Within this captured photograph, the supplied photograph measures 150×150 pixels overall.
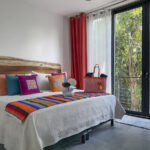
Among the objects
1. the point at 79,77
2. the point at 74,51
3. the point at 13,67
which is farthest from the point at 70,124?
the point at 74,51

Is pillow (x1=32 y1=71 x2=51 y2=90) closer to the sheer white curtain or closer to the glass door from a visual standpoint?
the sheer white curtain

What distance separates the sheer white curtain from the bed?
54.4 inches

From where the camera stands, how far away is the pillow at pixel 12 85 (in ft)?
7.97

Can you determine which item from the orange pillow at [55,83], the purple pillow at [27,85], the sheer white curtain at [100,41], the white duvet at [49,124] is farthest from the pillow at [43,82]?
the sheer white curtain at [100,41]

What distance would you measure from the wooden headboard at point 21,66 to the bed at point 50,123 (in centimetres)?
107

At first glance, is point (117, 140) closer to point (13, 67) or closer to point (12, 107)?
point (12, 107)

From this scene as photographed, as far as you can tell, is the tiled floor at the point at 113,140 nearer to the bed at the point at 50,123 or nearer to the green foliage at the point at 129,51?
the bed at the point at 50,123

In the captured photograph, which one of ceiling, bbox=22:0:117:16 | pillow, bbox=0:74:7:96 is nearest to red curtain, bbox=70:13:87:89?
ceiling, bbox=22:0:117:16

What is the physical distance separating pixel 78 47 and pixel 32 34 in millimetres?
1201

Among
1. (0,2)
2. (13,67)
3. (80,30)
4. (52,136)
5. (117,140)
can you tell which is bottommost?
(117,140)

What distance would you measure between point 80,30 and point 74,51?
555 millimetres

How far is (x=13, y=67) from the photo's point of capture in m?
2.97

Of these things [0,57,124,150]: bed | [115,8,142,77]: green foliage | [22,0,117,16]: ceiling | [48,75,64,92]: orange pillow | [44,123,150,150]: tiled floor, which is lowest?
[44,123,150,150]: tiled floor

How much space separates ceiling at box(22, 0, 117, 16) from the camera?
3.15 meters
